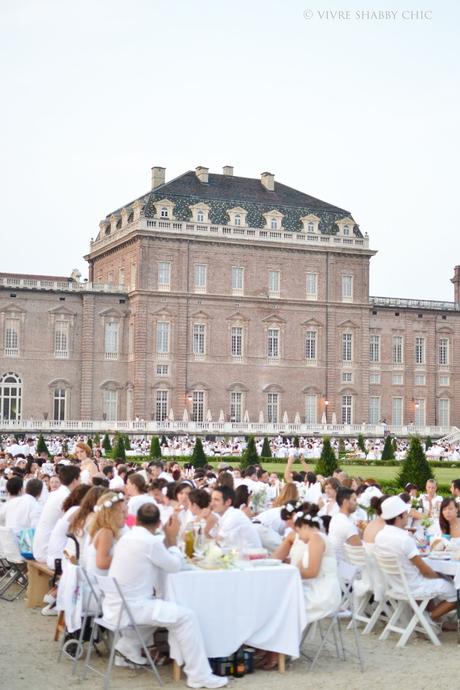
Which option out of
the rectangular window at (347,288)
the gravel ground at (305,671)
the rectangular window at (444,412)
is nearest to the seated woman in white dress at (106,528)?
the gravel ground at (305,671)

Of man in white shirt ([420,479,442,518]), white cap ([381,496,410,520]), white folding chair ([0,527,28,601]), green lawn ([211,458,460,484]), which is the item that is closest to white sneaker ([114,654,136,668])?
white cap ([381,496,410,520])

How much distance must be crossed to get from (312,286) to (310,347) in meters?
3.28

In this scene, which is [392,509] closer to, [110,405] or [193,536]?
[193,536]

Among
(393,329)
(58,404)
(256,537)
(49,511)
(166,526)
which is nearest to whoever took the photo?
(166,526)

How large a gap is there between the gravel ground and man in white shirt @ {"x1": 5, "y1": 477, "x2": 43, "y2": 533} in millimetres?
2369

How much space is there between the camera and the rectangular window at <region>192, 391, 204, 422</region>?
55844 millimetres

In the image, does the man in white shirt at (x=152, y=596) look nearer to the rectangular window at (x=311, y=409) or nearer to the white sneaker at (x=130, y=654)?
the white sneaker at (x=130, y=654)

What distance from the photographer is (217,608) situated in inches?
343

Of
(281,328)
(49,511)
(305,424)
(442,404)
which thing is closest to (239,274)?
(281,328)

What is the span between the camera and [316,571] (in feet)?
29.8

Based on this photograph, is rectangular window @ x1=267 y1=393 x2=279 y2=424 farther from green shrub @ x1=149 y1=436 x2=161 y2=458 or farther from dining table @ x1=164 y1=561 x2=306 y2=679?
dining table @ x1=164 y1=561 x2=306 y2=679

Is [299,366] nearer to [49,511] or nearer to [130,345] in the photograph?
[130,345]

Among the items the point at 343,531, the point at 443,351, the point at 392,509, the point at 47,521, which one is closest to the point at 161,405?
the point at 443,351

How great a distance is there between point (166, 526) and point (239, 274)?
157ft
